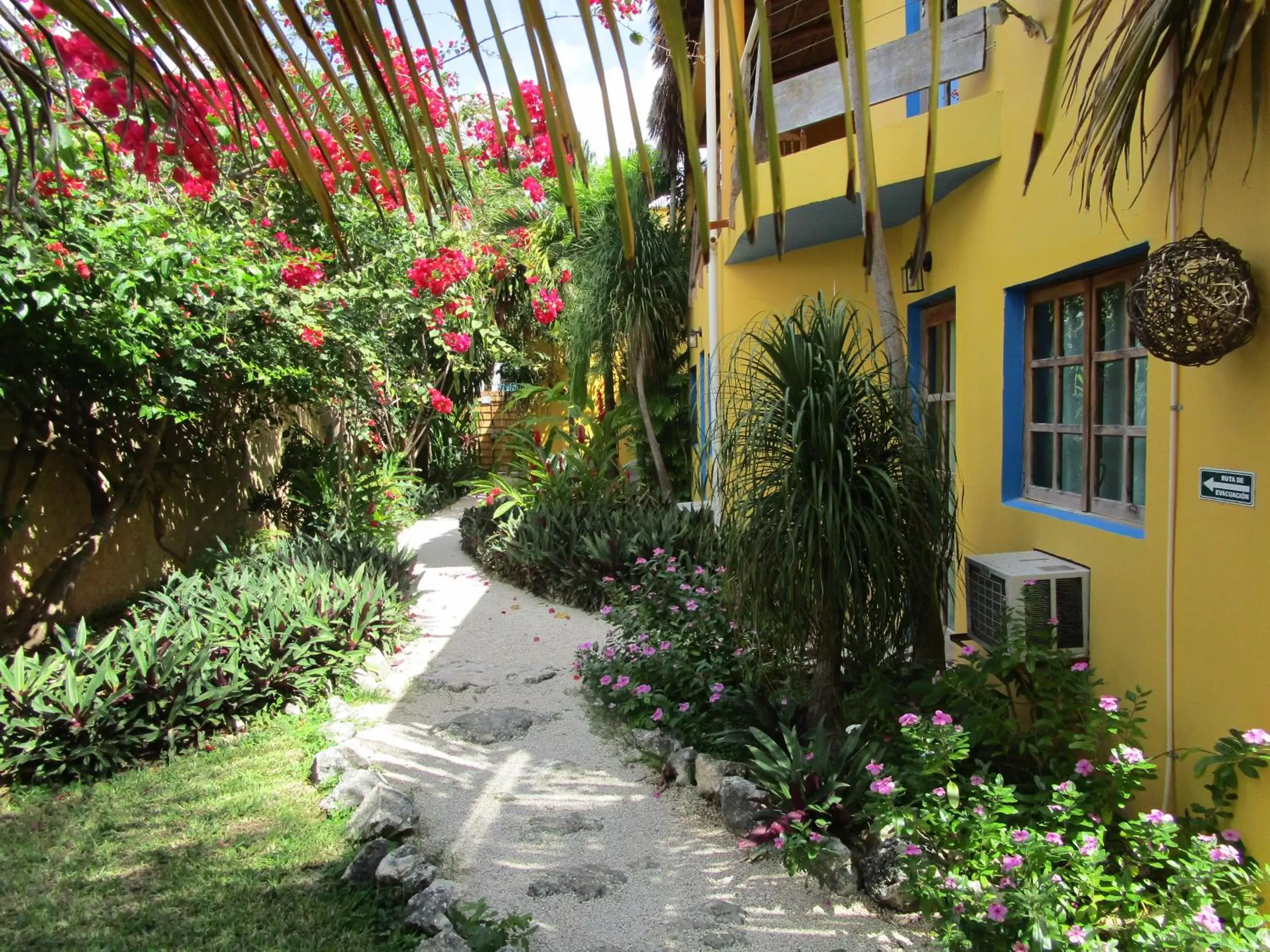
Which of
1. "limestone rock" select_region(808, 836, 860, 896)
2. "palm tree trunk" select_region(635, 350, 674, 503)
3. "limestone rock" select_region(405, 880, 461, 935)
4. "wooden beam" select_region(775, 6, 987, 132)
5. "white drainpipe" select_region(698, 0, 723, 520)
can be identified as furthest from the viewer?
"palm tree trunk" select_region(635, 350, 674, 503)

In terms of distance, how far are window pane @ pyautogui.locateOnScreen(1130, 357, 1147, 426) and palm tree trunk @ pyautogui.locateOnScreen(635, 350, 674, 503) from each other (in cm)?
654

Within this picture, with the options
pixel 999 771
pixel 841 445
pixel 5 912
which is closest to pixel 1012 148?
pixel 841 445

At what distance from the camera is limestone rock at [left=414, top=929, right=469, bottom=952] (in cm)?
239

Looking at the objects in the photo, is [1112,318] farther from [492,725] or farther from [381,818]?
[492,725]

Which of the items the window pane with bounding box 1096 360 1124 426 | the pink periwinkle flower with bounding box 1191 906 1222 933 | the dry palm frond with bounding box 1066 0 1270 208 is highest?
the dry palm frond with bounding box 1066 0 1270 208

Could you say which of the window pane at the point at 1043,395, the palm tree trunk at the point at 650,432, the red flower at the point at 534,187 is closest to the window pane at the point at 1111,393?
the window pane at the point at 1043,395

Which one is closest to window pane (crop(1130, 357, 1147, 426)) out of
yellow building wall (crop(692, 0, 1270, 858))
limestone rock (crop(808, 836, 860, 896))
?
yellow building wall (crop(692, 0, 1270, 858))

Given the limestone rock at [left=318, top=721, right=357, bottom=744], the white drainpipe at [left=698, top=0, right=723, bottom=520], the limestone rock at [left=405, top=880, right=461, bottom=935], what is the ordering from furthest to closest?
the limestone rock at [left=318, top=721, right=357, bottom=744] < the white drainpipe at [left=698, top=0, right=723, bottom=520] < the limestone rock at [left=405, top=880, right=461, bottom=935]

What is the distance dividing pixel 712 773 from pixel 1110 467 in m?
2.06

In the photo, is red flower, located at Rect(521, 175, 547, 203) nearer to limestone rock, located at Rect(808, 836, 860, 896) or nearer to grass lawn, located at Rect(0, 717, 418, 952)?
grass lawn, located at Rect(0, 717, 418, 952)

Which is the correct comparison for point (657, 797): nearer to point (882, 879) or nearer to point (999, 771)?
point (882, 879)

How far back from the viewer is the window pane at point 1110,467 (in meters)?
3.16

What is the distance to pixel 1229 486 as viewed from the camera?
7.88ft

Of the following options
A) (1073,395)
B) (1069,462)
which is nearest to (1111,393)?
(1073,395)
